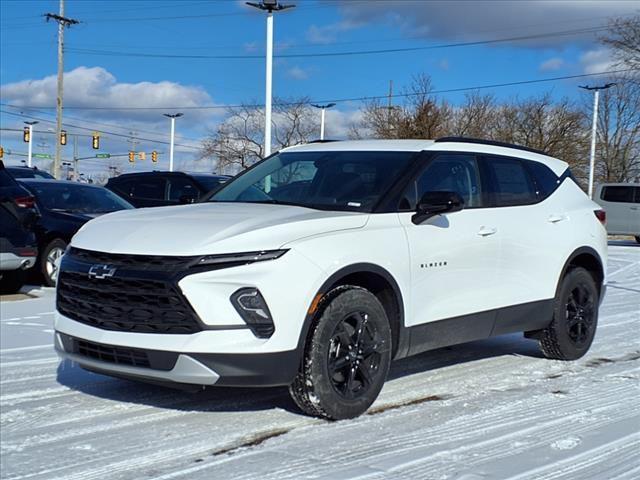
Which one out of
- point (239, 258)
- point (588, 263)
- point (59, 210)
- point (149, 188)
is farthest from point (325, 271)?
point (149, 188)

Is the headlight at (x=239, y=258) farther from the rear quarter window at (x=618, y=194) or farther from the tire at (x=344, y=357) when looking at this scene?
the rear quarter window at (x=618, y=194)

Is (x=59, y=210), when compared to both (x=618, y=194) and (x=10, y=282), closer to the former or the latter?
(x=10, y=282)

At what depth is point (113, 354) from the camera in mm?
4324

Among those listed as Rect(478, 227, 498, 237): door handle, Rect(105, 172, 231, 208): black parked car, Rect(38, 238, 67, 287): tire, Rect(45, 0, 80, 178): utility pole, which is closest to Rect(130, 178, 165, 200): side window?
Rect(105, 172, 231, 208): black parked car

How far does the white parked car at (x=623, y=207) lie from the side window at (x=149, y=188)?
17.2 metres

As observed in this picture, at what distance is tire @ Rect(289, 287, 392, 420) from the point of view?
4.39 m

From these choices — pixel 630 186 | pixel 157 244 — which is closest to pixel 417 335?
pixel 157 244

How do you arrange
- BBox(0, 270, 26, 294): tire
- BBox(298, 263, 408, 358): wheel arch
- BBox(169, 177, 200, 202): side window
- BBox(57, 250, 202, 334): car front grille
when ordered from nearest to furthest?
BBox(57, 250, 202, 334): car front grille
BBox(298, 263, 408, 358): wheel arch
BBox(0, 270, 26, 294): tire
BBox(169, 177, 200, 202): side window

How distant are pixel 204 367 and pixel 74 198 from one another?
8.19 m

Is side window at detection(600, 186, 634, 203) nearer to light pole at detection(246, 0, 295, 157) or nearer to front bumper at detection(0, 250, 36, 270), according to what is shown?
light pole at detection(246, 0, 295, 157)

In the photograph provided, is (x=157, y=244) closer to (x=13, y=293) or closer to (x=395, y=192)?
(x=395, y=192)

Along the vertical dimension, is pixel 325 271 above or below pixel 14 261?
above

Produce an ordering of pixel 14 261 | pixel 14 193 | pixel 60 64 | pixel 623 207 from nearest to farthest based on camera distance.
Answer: pixel 14 261, pixel 14 193, pixel 623 207, pixel 60 64

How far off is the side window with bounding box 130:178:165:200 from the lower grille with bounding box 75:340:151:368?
36.2 ft
